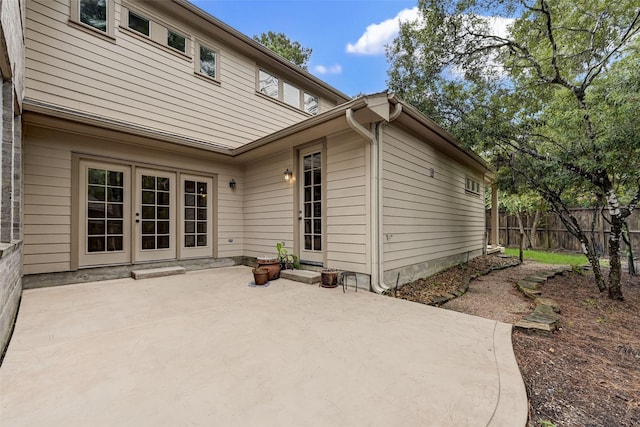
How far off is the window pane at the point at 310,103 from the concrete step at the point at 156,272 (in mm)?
5804

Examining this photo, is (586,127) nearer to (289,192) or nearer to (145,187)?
(289,192)

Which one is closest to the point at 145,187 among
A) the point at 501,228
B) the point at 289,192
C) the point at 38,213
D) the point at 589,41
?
the point at 38,213

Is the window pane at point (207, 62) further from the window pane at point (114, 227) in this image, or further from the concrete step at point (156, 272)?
the concrete step at point (156, 272)

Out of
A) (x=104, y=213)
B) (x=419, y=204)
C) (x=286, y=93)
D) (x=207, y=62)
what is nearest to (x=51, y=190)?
(x=104, y=213)

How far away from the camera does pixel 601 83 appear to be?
4.15 m

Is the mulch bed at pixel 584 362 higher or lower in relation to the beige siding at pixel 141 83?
lower

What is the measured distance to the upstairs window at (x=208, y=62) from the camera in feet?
20.8

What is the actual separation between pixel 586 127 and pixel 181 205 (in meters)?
7.28

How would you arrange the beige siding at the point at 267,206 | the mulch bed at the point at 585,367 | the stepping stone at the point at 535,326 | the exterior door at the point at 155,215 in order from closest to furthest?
the mulch bed at the point at 585,367, the stepping stone at the point at 535,326, the exterior door at the point at 155,215, the beige siding at the point at 267,206

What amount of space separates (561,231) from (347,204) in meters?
10.3

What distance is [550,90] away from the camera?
224 inches

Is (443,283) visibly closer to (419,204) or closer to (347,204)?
(419,204)

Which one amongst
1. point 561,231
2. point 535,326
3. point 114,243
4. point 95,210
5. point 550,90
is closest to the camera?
point 535,326

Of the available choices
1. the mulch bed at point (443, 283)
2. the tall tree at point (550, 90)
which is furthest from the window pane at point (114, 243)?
the tall tree at point (550, 90)
